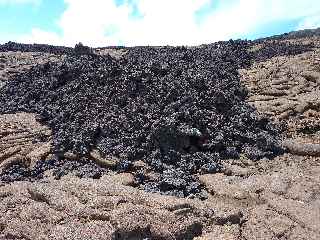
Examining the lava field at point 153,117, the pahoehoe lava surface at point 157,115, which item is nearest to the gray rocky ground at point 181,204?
the lava field at point 153,117

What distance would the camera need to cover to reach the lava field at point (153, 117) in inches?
476

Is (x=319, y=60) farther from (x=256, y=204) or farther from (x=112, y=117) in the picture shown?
(x=256, y=204)

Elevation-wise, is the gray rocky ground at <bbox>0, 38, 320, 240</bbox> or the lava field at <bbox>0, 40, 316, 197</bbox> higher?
the lava field at <bbox>0, 40, 316, 197</bbox>

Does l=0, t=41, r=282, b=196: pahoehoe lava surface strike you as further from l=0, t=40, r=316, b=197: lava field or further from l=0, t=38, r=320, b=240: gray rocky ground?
l=0, t=38, r=320, b=240: gray rocky ground

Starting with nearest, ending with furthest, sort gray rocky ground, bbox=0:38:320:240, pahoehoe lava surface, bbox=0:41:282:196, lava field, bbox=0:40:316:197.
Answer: gray rocky ground, bbox=0:38:320:240 < lava field, bbox=0:40:316:197 < pahoehoe lava surface, bbox=0:41:282:196

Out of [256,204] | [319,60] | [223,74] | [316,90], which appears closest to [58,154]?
[256,204]

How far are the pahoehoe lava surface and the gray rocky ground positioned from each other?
0.55 m

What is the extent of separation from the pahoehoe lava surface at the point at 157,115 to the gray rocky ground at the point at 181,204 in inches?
21.7

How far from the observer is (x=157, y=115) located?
43.9 feet

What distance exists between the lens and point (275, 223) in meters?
9.31

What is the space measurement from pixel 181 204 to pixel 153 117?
13.8ft

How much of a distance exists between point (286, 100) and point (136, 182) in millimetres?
6317

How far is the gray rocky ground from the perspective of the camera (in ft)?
29.4

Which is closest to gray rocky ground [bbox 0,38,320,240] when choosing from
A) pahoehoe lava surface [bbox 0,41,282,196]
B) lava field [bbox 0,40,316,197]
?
lava field [bbox 0,40,316,197]
